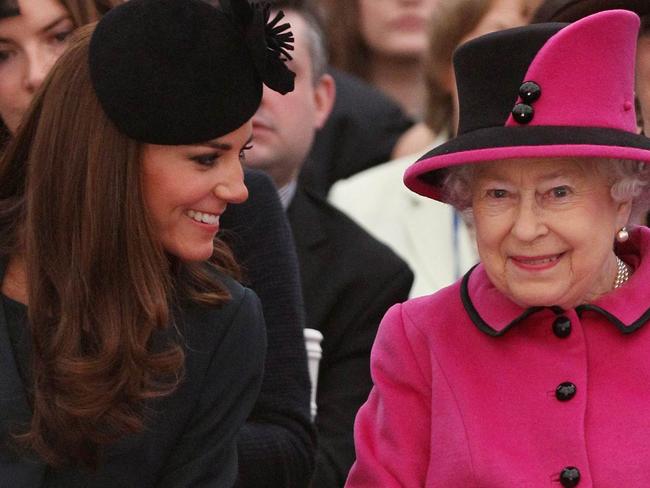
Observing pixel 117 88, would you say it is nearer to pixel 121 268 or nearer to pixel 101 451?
pixel 121 268

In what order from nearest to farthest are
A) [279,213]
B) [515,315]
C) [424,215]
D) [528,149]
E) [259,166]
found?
[528,149]
[515,315]
[279,213]
[259,166]
[424,215]

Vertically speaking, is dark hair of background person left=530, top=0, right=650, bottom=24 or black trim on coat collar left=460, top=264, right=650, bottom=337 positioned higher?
dark hair of background person left=530, top=0, right=650, bottom=24

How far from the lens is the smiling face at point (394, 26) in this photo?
7703 mm

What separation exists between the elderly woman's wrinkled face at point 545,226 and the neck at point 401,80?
13.5 feet

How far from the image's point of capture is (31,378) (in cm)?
388

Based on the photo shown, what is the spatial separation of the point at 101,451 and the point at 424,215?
7.72ft

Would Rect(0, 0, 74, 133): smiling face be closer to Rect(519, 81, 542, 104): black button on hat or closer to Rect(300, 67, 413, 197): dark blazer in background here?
Rect(519, 81, 542, 104): black button on hat

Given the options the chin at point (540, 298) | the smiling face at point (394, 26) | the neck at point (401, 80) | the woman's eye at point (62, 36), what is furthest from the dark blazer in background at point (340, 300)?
the neck at point (401, 80)

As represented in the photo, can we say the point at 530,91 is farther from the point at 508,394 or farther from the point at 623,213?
the point at 508,394

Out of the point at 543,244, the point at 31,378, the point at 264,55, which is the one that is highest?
the point at 264,55

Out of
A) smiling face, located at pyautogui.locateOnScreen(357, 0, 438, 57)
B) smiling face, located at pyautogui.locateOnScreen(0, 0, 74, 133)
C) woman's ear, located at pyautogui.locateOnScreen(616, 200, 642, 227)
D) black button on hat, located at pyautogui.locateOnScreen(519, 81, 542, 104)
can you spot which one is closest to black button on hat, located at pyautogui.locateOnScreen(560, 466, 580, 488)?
woman's ear, located at pyautogui.locateOnScreen(616, 200, 642, 227)

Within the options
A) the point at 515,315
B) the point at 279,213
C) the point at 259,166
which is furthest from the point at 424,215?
the point at 515,315

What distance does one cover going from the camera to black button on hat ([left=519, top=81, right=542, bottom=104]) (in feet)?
12.1

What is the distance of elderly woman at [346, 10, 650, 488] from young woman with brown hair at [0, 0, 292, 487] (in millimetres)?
474
